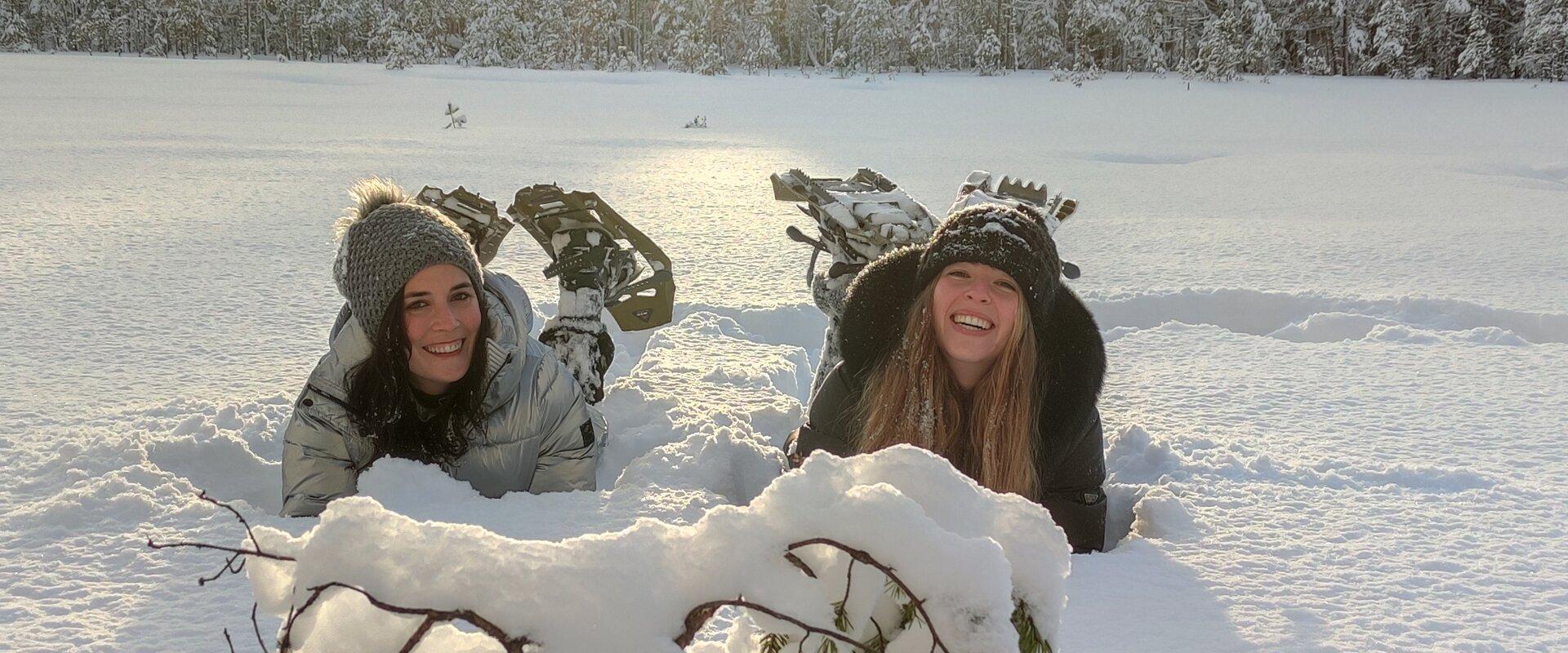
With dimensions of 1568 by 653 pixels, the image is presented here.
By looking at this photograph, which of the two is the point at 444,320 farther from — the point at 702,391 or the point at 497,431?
the point at 702,391

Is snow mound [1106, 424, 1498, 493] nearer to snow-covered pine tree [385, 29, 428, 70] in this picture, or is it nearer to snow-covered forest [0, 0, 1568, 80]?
snow-covered forest [0, 0, 1568, 80]

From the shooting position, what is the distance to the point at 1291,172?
931 cm

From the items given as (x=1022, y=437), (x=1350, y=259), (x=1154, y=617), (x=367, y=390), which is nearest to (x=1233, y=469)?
(x=1022, y=437)

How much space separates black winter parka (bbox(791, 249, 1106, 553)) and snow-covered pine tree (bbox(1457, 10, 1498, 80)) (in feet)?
99.7

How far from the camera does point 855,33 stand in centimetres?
3616

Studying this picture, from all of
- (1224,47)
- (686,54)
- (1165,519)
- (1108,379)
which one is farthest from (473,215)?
(686,54)

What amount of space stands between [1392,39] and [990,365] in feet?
105

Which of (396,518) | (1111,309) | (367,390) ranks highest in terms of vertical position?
(396,518)

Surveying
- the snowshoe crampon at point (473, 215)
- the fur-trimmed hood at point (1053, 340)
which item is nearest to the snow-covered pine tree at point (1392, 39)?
the snowshoe crampon at point (473, 215)

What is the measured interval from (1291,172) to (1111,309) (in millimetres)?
5837

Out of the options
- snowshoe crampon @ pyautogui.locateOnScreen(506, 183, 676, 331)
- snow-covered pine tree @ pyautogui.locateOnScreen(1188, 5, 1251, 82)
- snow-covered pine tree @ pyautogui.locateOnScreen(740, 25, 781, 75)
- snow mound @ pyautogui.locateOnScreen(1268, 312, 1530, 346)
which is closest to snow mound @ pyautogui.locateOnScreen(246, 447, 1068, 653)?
snowshoe crampon @ pyautogui.locateOnScreen(506, 183, 676, 331)

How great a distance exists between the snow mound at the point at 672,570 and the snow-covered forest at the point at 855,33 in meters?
28.3

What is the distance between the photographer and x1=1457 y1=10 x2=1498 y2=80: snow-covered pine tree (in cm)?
2720

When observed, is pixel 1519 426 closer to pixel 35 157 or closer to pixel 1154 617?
pixel 1154 617
